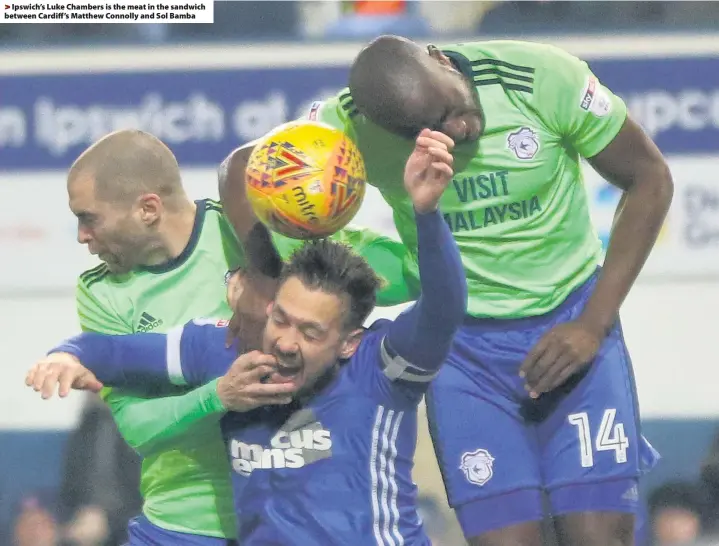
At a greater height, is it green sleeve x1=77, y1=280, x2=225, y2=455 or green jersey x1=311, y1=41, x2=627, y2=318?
green jersey x1=311, y1=41, x2=627, y2=318

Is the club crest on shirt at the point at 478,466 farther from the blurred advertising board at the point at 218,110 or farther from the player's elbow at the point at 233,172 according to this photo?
the blurred advertising board at the point at 218,110

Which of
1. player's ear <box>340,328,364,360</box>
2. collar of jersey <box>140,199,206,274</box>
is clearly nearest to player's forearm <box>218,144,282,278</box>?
collar of jersey <box>140,199,206,274</box>

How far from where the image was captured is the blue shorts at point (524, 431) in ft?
11.0

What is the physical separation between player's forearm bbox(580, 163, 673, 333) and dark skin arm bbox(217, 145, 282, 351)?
2.59 ft

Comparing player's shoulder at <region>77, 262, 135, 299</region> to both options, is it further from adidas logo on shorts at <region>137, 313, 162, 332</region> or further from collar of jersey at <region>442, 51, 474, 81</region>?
collar of jersey at <region>442, 51, 474, 81</region>

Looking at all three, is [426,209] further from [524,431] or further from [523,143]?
[524,431]

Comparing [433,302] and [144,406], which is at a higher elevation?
[433,302]

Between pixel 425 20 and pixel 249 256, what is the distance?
12.9 ft

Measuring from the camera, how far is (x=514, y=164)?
11.0 ft

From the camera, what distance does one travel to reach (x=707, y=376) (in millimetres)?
6891

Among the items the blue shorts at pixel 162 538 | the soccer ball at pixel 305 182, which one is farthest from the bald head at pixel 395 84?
the blue shorts at pixel 162 538

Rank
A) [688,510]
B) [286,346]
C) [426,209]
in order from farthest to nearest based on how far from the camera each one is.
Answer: [688,510], [286,346], [426,209]

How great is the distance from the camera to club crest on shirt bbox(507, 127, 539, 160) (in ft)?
11.0

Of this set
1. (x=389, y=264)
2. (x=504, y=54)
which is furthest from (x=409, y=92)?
(x=389, y=264)
